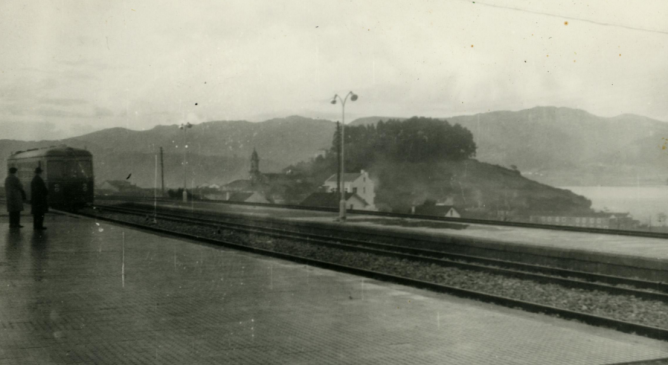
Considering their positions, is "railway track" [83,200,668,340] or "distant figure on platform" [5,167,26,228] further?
"distant figure on platform" [5,167,26,228]

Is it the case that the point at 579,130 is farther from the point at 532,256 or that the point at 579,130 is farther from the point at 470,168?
the point at 532,256

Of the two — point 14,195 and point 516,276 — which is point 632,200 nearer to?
point 516,276

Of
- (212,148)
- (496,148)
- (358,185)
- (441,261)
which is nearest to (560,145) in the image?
(496,148)

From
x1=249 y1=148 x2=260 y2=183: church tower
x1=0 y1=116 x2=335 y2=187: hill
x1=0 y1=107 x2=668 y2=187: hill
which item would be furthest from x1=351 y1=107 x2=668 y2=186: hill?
x1=249 y1=148 x2=260 y2=183: church tower

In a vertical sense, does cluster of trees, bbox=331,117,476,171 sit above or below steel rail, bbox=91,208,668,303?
above

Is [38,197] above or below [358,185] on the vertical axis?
below

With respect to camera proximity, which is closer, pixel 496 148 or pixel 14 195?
pixel 14 195

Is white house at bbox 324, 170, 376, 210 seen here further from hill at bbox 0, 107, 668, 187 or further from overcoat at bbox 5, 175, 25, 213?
overcoat at bbox 5, 175, 25, 213
